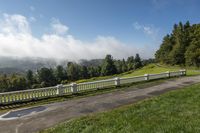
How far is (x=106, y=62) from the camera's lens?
254 ft

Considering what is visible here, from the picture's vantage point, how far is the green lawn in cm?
655

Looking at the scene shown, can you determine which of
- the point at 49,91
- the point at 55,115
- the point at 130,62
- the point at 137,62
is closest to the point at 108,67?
the point at 137,62

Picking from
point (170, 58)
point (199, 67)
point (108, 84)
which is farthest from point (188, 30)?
point (108, 84)

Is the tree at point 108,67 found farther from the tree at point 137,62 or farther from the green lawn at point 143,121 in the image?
the green lawn at point 143,121

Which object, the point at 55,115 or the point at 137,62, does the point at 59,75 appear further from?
the point at 55,115

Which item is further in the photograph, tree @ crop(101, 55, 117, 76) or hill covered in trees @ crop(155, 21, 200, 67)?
tree @ crop(101, 55, 117, 76)

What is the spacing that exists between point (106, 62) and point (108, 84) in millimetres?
59748

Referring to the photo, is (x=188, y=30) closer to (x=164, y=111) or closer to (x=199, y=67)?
(x=199, y=67)

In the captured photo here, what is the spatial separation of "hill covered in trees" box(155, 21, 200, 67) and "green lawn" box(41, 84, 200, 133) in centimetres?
4290

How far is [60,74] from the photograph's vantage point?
9881cm

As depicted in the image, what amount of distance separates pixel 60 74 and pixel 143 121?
9427cm

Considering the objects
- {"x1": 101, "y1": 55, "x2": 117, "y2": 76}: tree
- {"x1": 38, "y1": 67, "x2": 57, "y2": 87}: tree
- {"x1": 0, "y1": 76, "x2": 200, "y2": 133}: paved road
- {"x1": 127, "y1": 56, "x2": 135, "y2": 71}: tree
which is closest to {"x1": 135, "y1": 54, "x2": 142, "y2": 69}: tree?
{"x1": 127, "y1": 56, "x2": 135, "y2": 71}: tree

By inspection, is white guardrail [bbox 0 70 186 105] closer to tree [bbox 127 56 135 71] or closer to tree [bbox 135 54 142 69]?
tree [bbox 135 54 142 69]

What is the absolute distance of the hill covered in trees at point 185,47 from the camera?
4747 cm
